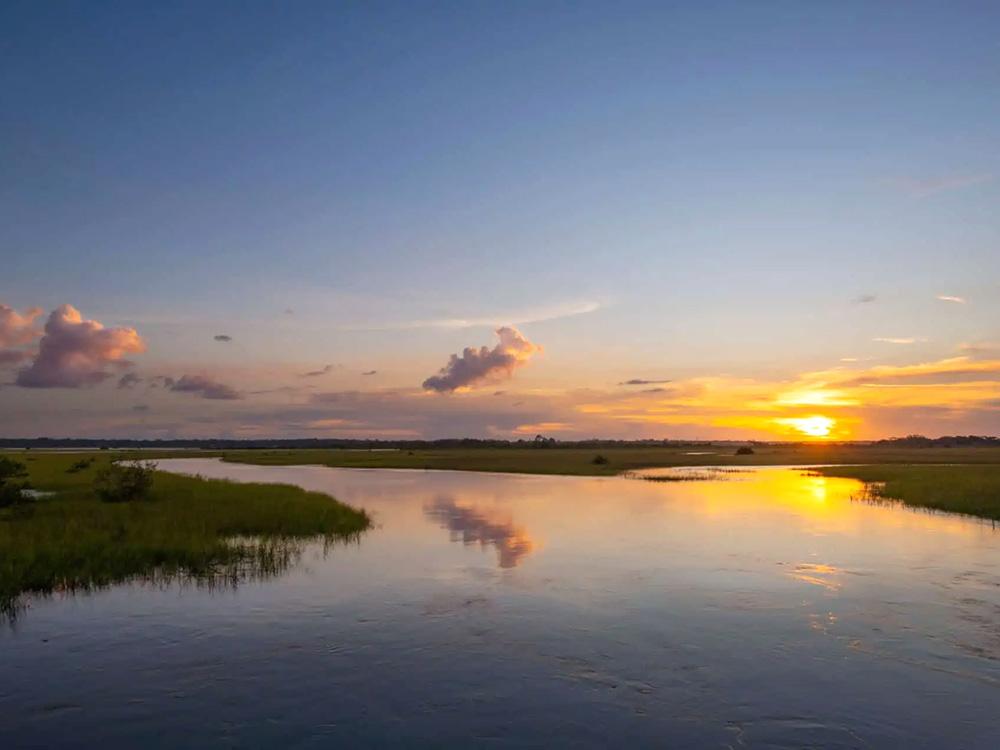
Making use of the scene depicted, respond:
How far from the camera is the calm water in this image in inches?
467

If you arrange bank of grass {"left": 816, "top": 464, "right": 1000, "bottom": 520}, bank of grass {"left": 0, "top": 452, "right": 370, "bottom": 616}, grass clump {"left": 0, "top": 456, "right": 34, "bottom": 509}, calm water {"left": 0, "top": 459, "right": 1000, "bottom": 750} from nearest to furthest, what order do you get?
calm water {"left": 0, "top": 459, "right": 1000, "bottom": 750}, bank of grass {"left": 0, "top": 452, "right": 370, "bottom": 616}, grass clump {"left": 0, "top": 456, "right": 34, "bottom": 509}, bank of grass {"left": 816, "top": 464, "right": 1000, "bottom": 520}

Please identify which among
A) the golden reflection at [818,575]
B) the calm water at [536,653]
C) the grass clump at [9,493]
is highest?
the grass clump at [9,493]

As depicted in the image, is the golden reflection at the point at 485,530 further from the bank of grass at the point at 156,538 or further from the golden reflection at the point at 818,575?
the golden reflection at the point at 818,575

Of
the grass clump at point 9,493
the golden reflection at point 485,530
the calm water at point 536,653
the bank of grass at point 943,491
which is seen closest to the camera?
the calm water at point 536,653

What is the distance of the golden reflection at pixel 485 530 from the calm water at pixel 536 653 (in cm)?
54

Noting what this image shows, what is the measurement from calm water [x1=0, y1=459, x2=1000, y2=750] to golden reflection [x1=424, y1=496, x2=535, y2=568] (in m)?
0.54

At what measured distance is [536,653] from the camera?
15.6 metres

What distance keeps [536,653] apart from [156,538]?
17124 mm

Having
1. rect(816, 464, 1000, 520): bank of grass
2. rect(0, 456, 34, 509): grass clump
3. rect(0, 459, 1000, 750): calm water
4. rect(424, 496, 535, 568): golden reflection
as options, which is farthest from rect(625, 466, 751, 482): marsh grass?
rect(0, 456, 34, 509): grass clump

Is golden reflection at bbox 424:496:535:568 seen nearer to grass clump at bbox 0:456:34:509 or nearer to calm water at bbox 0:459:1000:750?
calm water at bbox 0:459:1000:750

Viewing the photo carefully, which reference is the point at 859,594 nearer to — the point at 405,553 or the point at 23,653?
the point at 405,553

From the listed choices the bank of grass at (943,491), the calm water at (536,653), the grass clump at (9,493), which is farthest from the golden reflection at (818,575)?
the grass clump at (9,493)

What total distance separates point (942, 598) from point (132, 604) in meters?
21.9

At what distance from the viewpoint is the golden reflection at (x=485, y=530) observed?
28391 millimetres
